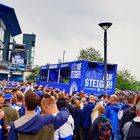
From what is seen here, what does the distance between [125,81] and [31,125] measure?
231 feet

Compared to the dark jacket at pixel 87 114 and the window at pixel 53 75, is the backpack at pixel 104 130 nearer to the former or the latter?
the dark jacket at pixel 87 114

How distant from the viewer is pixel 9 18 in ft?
264

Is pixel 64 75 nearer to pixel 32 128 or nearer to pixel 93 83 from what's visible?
pixel 93 83

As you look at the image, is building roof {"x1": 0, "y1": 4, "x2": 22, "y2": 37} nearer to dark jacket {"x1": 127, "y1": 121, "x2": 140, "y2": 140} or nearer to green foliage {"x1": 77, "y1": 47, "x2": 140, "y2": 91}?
green foliage {"x1": 77, "y1": 47, "x2": 140, "y2": 91}

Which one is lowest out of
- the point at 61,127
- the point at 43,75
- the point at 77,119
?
the point at 77,119

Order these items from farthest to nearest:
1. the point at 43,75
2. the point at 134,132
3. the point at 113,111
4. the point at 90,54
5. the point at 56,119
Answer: the point at 90,54 < the point at 43,75 < the point at 113,111 < the point at 56,119 < the point at 134,132

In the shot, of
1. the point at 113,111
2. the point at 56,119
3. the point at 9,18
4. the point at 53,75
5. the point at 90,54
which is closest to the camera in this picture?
the point at 56,119

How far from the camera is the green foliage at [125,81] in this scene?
239ft

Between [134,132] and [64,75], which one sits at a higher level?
[64,75]

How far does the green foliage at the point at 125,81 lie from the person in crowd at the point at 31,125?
216 ft

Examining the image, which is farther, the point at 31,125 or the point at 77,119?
the point at 77,119

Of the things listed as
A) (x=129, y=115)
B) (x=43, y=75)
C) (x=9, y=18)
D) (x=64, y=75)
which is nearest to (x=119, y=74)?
(x=9, y=18)

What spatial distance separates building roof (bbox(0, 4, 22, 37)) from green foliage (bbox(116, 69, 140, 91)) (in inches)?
882

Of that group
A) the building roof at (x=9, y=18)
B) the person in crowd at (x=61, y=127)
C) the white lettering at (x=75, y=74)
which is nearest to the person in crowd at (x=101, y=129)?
the person in crowd at (x=61, y=127)
